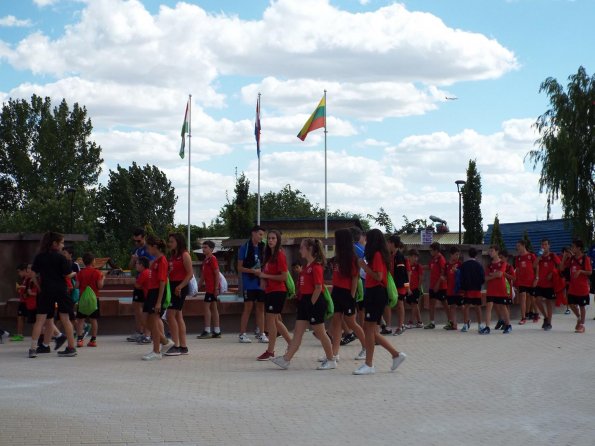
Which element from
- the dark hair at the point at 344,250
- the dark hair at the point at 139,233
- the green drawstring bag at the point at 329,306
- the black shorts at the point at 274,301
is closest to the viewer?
the dark hair at the point at 344,250

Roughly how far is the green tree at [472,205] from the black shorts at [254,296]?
41311mm

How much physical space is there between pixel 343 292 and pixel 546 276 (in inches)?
325

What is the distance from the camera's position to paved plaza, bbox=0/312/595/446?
7793 millimetres

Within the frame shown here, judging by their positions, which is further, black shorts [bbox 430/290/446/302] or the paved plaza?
black shorts [bbox 430/290/446/302]

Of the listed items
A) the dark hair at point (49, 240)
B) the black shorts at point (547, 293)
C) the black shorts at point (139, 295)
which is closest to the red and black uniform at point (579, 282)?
the black shorts at point (547, 293)

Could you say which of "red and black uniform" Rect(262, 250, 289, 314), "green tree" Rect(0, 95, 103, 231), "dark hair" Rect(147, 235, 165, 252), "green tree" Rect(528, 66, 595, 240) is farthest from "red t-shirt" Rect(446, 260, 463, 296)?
"green tree" Rect(0, 95, 103, 231)

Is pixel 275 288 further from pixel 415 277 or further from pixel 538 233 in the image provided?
pixel 538 233

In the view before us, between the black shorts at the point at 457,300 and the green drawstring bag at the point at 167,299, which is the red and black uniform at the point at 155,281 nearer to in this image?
the green drawstring bag at the point at 167,299

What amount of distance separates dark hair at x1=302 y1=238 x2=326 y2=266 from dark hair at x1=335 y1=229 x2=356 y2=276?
221mm

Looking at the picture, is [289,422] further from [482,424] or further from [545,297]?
[545,297]

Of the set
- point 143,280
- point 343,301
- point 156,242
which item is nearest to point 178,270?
point 156,242

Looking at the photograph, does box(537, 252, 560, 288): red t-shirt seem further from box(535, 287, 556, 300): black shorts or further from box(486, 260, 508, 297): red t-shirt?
box(486, 260, 508, 297): red t-shirt

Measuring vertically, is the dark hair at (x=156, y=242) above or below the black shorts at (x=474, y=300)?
above

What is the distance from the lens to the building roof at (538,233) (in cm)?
6238
